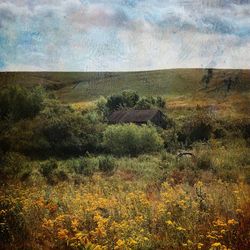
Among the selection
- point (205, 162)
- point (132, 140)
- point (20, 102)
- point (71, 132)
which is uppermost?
point (20, 102)

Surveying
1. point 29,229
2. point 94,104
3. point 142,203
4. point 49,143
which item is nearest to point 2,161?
point 49,143

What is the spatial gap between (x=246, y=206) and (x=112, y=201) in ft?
7.09

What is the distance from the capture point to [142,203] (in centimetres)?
698

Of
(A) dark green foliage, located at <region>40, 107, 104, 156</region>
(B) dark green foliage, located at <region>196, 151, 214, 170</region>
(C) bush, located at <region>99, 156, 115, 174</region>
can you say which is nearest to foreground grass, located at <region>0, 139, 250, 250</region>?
(B) dark green foliage, located at <region>196, 151, 214, 170</region>

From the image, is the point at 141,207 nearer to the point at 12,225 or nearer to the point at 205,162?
the point at 12,225

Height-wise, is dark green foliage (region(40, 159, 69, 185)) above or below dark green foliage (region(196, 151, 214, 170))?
below

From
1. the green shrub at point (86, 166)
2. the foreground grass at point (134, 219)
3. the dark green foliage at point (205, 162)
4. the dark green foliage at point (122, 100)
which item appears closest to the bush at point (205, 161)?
the dark green foliage at point (205, 162)

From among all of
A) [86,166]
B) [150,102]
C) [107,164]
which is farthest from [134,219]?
[150,102]

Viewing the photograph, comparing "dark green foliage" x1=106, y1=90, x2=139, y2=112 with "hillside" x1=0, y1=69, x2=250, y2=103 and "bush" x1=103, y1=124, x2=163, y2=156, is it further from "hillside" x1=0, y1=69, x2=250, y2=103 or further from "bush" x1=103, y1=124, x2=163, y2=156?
"bush" x1=103, y1=124, x2=163, y2=156

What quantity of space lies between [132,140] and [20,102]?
2.81 meters

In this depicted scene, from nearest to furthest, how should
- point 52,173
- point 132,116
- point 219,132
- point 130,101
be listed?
point 52,173
point 219,132
point 130,101
point 132,116

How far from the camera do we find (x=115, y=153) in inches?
401

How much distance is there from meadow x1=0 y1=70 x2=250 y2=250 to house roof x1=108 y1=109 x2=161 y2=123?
5.8 inches

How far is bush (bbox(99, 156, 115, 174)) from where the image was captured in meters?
9.61
